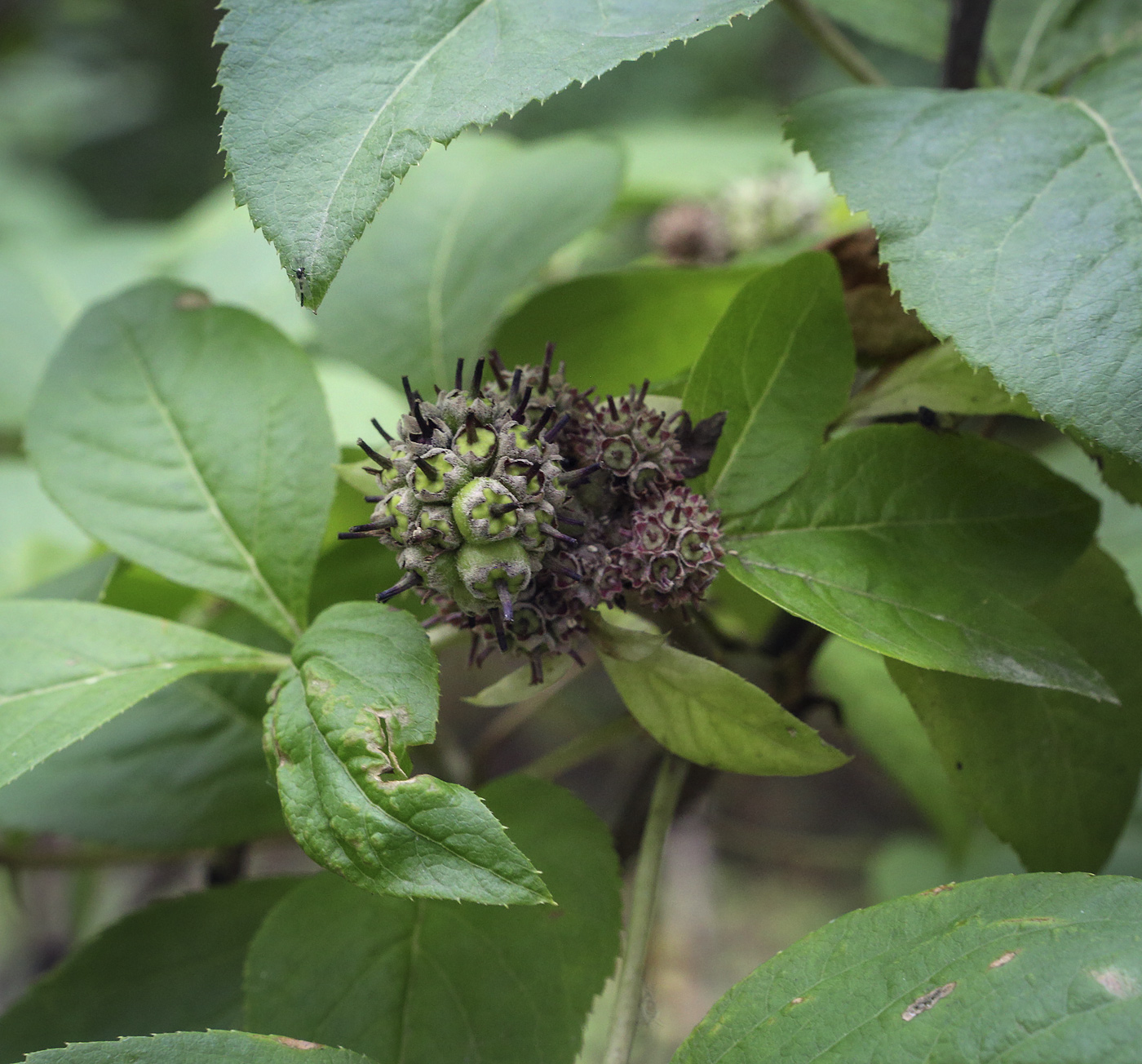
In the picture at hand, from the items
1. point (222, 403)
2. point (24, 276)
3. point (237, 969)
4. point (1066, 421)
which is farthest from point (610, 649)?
point (24, 276)

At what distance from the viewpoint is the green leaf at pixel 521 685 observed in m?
0.66

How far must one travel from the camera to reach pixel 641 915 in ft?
2.51

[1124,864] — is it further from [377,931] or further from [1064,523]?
[377,931]

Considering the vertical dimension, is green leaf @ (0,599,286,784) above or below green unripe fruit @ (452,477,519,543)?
below

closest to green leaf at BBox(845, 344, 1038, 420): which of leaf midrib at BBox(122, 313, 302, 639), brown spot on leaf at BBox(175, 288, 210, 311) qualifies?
leaf midrib at BBox(122, 313, 302, 639)

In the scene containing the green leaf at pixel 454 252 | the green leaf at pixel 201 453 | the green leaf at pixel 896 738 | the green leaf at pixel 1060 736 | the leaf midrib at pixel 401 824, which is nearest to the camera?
the leaf midrib at pixel 401 824

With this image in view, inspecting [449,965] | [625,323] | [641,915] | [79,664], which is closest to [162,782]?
[79,664]

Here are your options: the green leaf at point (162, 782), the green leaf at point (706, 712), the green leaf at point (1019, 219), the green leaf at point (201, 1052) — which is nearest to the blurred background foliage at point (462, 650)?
the green leaf at point (162, 782)

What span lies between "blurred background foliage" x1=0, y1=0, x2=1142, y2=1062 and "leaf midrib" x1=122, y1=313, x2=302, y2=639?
0.37 feet

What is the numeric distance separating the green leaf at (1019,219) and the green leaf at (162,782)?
734 millimetres

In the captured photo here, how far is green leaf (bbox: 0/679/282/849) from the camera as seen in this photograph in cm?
97

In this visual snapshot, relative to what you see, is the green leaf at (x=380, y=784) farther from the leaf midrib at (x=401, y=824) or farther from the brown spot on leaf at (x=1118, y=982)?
the brown spot on leaf at (x=1118, y=982)

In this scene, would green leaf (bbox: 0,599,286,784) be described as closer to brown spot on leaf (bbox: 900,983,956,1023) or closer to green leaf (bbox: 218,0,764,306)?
green leaf (bbox: 218,0,764,306)

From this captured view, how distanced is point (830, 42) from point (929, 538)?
24.6 inches
